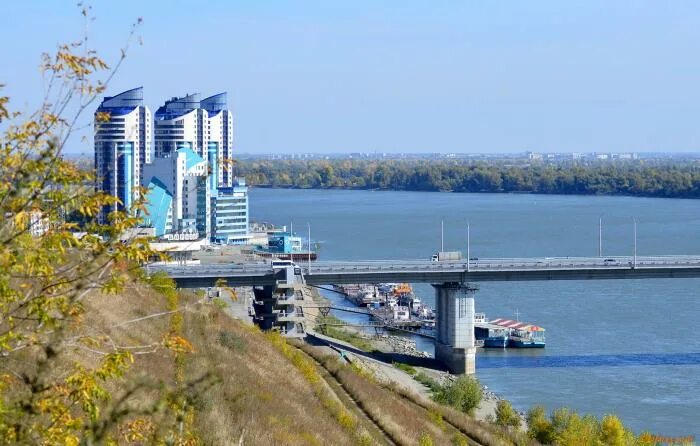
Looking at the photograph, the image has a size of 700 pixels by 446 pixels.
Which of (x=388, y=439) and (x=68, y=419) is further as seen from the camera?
(x=388, y=439)

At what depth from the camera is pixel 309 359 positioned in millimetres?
13891

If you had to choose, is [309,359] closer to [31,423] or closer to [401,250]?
[31,423]

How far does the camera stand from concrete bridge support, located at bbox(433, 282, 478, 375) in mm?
22312

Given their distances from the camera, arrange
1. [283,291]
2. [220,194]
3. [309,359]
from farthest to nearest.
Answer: [220,194] < [283,291] < [309,359]

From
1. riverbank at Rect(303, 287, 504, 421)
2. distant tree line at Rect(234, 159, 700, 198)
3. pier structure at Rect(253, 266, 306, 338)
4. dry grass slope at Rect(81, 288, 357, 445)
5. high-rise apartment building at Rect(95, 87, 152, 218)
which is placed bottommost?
riverbank at Rect(303, 287, 504, 421)

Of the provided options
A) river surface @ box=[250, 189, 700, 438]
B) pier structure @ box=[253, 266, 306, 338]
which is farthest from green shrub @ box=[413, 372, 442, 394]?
pier structure @ box=[253, 266, 306, 338]

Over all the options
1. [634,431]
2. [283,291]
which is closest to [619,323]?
[283,291]

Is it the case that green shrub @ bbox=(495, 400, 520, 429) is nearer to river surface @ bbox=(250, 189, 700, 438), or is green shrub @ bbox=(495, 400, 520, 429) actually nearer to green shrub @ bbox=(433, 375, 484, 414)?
green shrub @ bbox=(433, 375, 484, 414)

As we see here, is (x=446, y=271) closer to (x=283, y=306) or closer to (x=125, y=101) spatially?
(x=283, y=306)

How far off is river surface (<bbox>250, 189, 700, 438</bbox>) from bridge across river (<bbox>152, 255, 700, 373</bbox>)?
3.12ft

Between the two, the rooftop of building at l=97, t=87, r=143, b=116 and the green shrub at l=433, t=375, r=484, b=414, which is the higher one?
the rooftop of building at l=97, t=87, r=143, b=116

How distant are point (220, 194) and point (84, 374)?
41835 millimetres

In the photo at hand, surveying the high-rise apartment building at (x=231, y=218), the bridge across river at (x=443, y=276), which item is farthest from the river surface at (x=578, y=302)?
the high-rise apartment building at (x=231, y=218)

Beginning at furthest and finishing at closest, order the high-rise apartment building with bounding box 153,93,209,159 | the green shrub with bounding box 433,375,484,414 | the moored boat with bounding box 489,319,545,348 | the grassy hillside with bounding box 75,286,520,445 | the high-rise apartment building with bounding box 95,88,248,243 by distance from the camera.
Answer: the high-rise apartment building with bounding box 153,93,209,159 < the high-rise apartment building with bounding box 95,88,248,243 < the moored boat with bounding box 489,319,545,348 < the green shrub with bounding box 433,375,484,414 < the grassy hillside with bounding box 75,286,520,445
